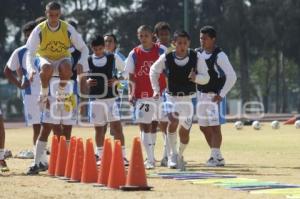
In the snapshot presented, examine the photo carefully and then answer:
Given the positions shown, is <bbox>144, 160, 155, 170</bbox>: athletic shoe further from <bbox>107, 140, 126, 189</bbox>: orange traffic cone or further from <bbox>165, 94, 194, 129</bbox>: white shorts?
<bbox>107, 140, 126, 189</bbox>: orange traffic cone

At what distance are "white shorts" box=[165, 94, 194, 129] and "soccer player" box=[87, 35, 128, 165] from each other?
172 cm

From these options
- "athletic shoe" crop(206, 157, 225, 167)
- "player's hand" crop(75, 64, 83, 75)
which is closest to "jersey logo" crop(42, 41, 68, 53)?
"player's hand" crop(75, 64, 83, 75)

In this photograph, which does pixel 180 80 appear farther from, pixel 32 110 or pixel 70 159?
pixel 32 110

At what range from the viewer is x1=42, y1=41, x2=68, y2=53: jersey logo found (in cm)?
1234

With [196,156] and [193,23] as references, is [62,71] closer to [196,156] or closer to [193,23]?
[196,156]

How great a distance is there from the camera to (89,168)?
431 inches

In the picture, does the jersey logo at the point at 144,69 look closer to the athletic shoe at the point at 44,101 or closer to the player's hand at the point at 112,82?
the player's hand at the point at 112,82

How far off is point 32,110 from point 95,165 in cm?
351

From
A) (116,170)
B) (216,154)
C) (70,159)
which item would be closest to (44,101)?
(70,159)

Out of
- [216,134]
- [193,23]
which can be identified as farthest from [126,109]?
[216,134]

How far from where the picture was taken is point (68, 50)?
1248cm

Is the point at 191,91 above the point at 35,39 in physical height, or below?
below

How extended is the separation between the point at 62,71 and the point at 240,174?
10.00ft

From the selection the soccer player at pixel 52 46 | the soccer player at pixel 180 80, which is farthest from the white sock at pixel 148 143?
the soccer player at pixel 52 46
